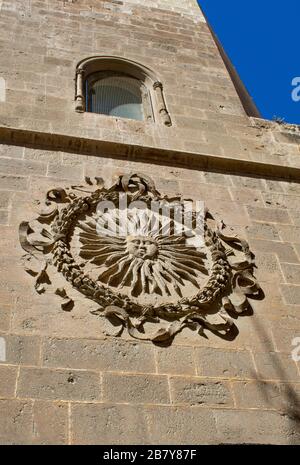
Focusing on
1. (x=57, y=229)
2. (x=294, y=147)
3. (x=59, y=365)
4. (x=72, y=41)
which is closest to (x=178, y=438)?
(x=59, y=365)

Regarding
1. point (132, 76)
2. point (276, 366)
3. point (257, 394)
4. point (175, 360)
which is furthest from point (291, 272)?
point (132, 76)

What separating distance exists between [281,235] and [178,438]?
283cm

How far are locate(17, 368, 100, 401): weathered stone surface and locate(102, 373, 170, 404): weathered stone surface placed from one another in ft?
0.28

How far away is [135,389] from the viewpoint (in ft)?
13.2

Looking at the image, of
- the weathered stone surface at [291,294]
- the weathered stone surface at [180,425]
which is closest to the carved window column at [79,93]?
the weathered stone surface at [291,294]

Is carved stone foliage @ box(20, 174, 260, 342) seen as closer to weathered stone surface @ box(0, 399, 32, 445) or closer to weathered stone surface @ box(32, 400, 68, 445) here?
weathered stone surface @ box(32, 400, 68, 445)

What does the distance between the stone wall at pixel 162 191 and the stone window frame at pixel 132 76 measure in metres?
0.14

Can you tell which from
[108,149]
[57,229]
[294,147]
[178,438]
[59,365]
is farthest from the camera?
[294,147]

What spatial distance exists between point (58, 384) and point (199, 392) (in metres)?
1.06

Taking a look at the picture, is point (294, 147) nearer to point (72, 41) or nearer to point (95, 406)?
point (72, 41)

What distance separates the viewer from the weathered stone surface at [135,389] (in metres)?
3.95

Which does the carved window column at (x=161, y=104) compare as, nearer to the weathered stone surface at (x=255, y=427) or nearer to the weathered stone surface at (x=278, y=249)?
the weathered stone surface at (x=278, y=249)

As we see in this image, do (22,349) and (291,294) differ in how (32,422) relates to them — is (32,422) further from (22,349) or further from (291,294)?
(291,294)

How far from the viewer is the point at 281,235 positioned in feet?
19.4
